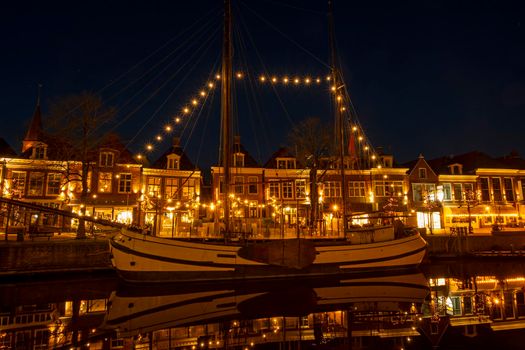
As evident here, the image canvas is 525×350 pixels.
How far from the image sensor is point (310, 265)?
1662 centimetres

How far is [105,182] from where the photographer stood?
102 ft

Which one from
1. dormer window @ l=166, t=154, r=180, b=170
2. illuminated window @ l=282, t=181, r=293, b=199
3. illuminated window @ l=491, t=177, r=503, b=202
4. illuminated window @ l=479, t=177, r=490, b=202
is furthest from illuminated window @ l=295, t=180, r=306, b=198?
illuminated window @ l=491, t=177, r=503, b=202

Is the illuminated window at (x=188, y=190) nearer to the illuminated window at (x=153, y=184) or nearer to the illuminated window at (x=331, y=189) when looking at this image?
the illuminated window at (x=153, y=184)

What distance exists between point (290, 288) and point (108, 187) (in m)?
22.5

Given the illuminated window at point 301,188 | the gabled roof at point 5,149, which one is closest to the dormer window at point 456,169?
the illuminated window at point 301,188

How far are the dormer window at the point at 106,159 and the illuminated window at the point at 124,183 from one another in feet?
4.94

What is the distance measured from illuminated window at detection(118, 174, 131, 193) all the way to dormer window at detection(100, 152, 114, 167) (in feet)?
4.94

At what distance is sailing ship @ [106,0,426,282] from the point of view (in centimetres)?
1480

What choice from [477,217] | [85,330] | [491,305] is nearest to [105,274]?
[85,330]

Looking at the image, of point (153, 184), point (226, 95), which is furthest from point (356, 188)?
point (226, 95)

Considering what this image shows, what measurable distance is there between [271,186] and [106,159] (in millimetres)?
15571

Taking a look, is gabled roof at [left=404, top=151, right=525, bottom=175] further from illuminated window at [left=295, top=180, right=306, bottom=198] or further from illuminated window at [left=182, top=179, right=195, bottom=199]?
illuminated window at [left=182, top=179, right=195, bottom=199]

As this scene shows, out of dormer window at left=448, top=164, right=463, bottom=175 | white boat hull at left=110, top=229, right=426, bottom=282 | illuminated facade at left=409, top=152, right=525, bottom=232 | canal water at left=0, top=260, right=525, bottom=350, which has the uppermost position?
dormer window at left=448, top=164, right=463, bottom=175

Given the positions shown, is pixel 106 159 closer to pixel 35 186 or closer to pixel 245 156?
pixel 35 186
